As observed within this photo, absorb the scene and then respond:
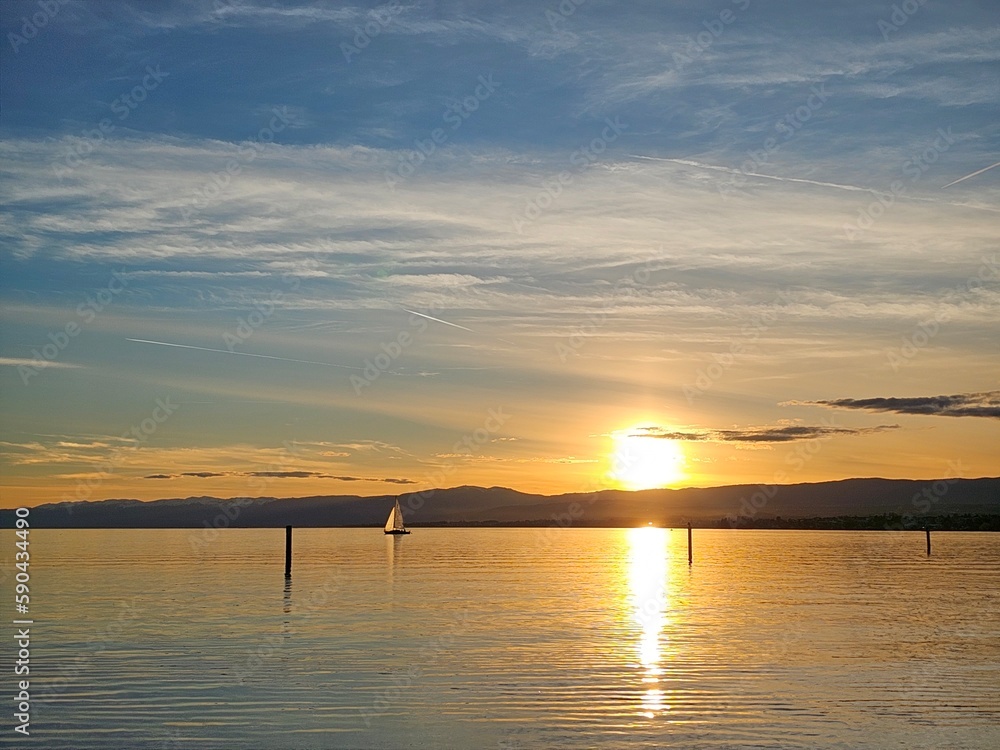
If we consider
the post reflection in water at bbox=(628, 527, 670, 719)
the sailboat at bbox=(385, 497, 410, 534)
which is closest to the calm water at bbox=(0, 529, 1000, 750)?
the post reflection in water at bbox=(628, 527, 670, 719)

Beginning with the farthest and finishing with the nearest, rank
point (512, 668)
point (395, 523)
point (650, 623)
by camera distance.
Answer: point (395, 523)
point (650, 623)
point (512, 668)

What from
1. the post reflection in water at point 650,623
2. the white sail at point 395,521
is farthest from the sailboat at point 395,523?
the post reflection in water at point 650,623

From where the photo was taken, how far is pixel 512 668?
29.5 meters

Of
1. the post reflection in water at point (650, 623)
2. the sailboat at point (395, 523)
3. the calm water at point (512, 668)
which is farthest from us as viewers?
the sailboat at point (395, 523)

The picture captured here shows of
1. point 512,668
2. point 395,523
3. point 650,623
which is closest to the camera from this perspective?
point 512,668

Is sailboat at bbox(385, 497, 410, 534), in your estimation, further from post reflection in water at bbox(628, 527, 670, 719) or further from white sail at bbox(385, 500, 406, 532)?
post reflection in water at bbox(628, 527, 670, 719)

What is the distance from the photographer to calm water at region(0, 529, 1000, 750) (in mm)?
21297

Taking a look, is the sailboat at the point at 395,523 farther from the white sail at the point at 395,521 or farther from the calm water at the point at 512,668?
the calm water at the point at 512,668

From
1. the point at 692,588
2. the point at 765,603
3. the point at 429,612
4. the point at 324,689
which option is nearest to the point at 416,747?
the point at 324,689

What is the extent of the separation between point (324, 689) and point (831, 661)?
52.2 ft

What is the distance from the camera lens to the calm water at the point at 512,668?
21297mm

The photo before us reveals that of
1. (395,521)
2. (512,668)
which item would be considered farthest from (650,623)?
(395,521)

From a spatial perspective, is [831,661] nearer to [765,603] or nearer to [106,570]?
[765,603]

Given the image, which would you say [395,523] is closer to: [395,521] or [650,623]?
[395,521]
